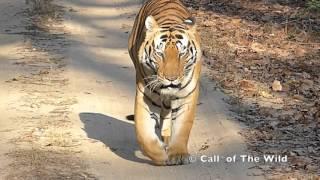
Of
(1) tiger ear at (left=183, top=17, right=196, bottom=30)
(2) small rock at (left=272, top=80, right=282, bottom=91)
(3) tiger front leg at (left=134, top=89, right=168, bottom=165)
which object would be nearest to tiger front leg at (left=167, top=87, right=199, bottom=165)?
(3) tiger front leg at (left=134, top=89, right=168, bottom=165)

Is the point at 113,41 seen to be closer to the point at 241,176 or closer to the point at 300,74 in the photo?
the point at 300,74

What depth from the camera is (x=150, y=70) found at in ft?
19.2

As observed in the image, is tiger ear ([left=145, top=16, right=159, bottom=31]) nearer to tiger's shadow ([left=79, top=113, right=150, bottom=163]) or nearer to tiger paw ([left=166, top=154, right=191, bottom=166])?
tiger paw ([left=166, top=154, right=191, bottom=166])

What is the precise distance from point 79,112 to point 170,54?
255 centimetres

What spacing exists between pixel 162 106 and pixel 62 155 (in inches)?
43.5

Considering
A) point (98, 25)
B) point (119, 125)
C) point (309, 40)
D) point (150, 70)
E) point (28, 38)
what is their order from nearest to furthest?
point (150, 70) → point (119, 125) → point (309, 40) → point (28, 38) → point (98, 25)

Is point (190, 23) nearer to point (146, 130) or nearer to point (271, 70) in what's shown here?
point (146, 130)

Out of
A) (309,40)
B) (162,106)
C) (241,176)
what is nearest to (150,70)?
(162,106)

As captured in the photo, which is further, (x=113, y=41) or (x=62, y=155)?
(x=113, y=41)

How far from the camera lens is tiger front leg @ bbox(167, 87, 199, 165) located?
6.11 metres

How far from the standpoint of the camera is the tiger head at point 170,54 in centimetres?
562

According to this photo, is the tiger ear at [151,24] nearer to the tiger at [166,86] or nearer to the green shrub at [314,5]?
the tiger at [166,86]

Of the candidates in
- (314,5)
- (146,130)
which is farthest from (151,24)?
(314,5)

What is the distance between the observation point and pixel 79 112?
26.1 feet
